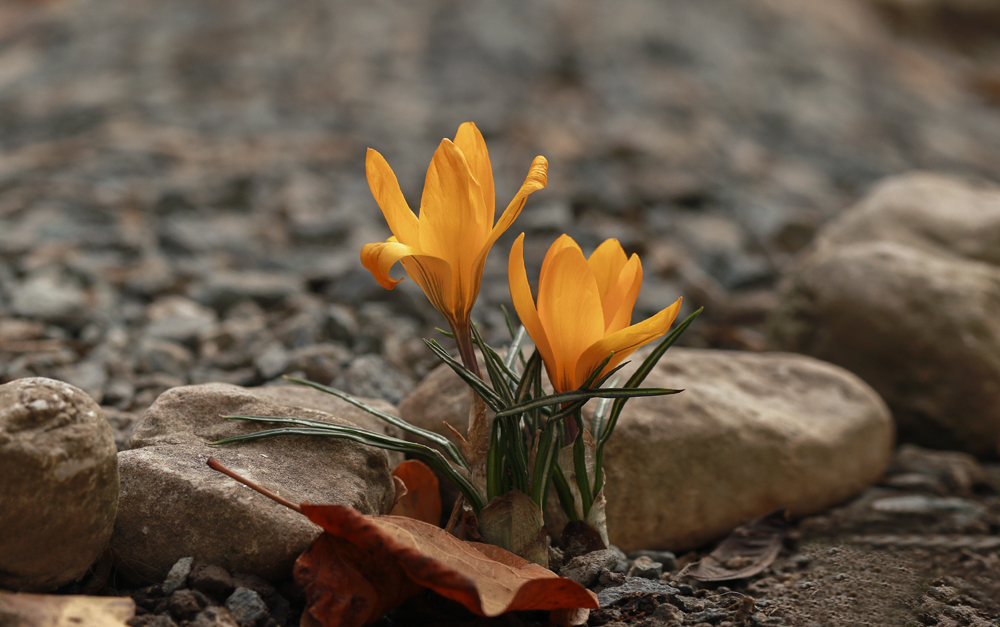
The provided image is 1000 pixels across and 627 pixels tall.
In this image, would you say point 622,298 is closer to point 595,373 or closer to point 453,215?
point 595,373

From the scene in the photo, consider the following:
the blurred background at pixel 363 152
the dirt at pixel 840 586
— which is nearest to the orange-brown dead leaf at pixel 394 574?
the dirt at pixel 840 586

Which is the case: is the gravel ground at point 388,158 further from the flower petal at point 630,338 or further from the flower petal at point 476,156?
the flower petal at point 476,156

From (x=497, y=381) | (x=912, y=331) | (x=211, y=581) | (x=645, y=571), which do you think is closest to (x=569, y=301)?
(x=497, y=381)

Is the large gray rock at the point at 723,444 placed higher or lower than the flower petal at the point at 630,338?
lower

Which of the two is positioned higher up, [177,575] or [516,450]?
[516,450]

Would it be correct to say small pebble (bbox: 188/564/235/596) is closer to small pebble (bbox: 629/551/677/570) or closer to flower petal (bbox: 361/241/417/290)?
flower petal (bbox: 361/241/417/290)

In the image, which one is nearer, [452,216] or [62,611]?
[62,611]

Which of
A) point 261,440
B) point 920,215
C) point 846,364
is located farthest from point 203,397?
point 920,215

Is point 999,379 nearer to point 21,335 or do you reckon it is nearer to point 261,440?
point 261,440
